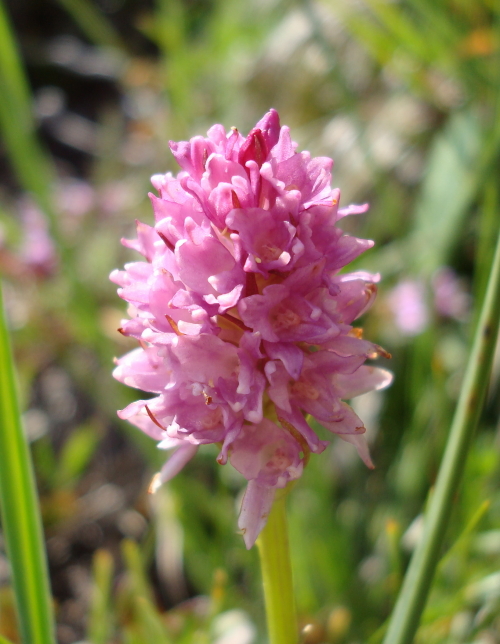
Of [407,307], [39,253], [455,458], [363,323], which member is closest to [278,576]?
[455,458]

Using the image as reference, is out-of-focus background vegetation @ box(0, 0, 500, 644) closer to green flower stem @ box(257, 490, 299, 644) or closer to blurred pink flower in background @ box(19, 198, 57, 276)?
blurred pink flower in background @ box(19, 198, 57, 276)

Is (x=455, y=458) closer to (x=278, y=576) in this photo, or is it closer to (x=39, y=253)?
(x=278, y=576)

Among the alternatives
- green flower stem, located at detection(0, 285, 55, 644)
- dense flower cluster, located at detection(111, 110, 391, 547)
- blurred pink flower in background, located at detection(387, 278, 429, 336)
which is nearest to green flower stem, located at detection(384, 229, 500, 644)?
dense flower cluster, located at detection(111, 110, 391, 547)

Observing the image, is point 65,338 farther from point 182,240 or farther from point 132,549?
point 182,240

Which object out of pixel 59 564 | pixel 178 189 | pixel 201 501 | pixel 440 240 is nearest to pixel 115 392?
pixel 201 501

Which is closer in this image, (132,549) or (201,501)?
(132,549)

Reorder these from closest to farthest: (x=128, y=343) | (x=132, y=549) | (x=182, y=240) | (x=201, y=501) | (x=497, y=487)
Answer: (x=182, y=240) → (x=132, y=549) → (x=497, y=487) → (x=201, y=501) → (x=128, y=343)

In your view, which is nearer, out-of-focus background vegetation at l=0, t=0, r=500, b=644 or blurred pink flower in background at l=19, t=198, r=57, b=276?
out-of-focus background vegetation at l=0, t=0, r=500, b=644
